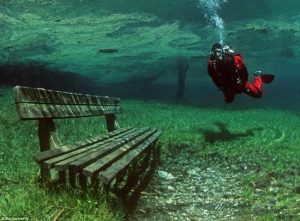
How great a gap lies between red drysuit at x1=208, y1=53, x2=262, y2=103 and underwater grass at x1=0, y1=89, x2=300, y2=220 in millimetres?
1776

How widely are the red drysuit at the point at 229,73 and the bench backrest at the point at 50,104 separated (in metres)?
2.32

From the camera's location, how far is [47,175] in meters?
3.94

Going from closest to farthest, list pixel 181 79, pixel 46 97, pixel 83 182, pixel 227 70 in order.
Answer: pixel 83 182 → pixel 46 97 → pixel 227 70 → pixel 181 79

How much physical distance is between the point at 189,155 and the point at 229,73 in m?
3.15

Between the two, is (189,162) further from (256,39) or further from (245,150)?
(256,39)

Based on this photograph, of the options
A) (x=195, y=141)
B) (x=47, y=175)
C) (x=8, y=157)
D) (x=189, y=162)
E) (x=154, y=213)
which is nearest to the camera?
(x=47, y=175)

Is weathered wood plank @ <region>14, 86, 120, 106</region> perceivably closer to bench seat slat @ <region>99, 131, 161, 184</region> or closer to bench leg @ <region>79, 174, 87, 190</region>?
bench leg @ <region>79, 174, 87, 190</region>

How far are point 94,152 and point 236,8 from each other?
55.5 ft

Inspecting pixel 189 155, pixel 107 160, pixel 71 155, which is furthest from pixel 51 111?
pixel 189 155

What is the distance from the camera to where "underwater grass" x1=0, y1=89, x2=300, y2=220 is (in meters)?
3.71

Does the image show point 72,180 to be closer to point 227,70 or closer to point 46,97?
point 46,97

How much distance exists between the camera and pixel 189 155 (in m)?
9.50

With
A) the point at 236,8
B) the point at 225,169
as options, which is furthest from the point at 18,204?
the point at 236,8

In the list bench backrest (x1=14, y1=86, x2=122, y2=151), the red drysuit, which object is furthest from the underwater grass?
the red drysuit
